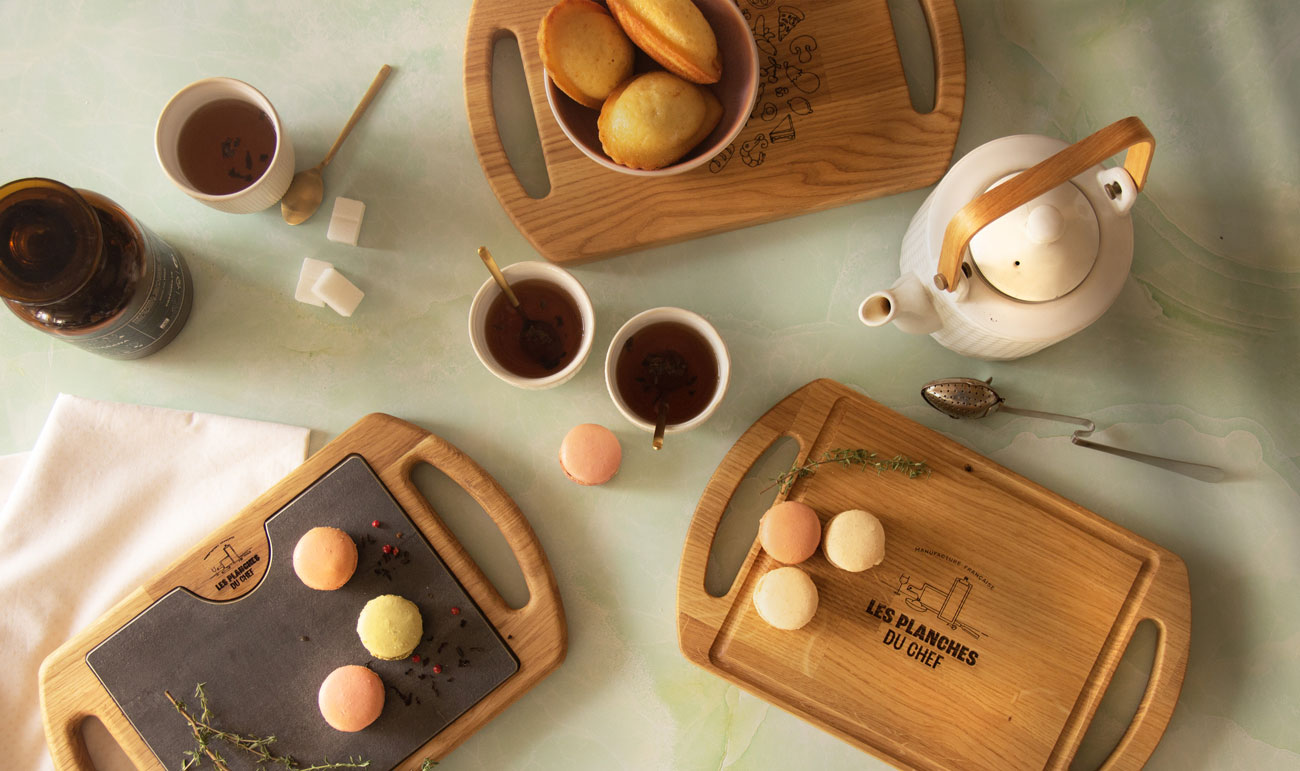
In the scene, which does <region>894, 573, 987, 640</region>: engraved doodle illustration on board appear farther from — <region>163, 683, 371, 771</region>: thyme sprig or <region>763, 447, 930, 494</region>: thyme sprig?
<region>163, 683, 371, 771</region>: thyme sprig

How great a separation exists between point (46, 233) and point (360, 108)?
389mm

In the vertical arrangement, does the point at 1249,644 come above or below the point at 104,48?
below

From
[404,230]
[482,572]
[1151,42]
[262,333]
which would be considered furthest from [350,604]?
[1151,42]

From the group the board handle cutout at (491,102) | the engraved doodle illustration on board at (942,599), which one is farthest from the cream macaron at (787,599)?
the board handle cutout at (491,102)

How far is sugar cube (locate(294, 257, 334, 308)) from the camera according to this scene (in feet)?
3.20

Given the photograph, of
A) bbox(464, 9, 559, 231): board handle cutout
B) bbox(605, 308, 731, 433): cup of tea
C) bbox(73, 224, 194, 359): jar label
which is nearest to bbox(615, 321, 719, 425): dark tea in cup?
bbox(605, 308, 731, 433): cup of tea

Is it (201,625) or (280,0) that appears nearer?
(201,625)

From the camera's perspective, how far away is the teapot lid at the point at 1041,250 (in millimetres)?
741

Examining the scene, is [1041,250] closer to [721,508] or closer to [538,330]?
[721,508]

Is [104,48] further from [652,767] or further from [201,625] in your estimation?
[652,767]

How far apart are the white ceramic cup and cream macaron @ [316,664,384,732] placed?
1.26ft

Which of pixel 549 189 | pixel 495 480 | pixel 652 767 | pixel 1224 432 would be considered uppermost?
pixel 549 189

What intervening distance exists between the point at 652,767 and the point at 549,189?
2.50 ft

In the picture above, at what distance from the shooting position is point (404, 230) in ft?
3.29
